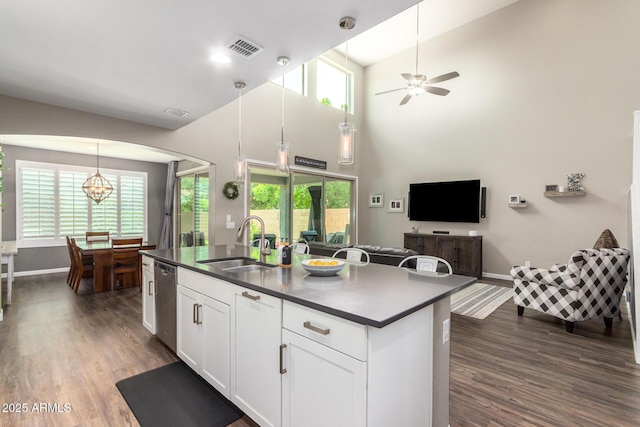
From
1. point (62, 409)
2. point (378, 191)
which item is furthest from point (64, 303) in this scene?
point (378, 191)

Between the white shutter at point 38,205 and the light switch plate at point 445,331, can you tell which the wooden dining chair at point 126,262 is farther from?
the light switch plate at point 445,331

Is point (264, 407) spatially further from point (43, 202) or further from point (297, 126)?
point (43, 202)

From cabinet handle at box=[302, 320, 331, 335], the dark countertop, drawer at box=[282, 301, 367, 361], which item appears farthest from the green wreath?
cabinet handle at box=[302, 320, 331, 335]

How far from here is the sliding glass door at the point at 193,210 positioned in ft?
19.6

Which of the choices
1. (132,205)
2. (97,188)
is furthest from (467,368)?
(132,205)

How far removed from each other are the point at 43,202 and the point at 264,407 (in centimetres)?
729

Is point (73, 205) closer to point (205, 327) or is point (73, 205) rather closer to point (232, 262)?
point (232, 262)

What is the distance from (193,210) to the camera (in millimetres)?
6598

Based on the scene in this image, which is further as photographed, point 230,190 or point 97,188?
point 97,188

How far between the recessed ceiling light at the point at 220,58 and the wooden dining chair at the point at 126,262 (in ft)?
12.8

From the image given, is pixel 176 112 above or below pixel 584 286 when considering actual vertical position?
above

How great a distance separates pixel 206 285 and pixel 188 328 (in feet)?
1.75

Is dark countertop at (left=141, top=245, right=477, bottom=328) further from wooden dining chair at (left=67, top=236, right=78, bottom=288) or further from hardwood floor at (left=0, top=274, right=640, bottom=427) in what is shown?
wooden dining chair at (left=67, top=236, right=78, bottom=288)

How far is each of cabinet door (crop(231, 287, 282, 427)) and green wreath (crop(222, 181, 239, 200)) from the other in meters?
3.86
